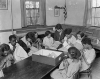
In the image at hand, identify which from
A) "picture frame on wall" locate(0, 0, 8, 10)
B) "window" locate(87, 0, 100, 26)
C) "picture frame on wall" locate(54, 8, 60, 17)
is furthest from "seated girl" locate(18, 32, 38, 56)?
"picture frame on wall" locate(54, 8, 60, 17)

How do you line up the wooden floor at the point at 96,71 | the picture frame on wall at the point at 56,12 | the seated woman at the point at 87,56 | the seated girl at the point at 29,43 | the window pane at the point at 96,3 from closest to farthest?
the seated woman at the point at 87,56, the wooden floor at the point at 96,71, the seated girl at the point at 29,43, the window pane at the point at 96,3, the picture frame on wall at the point at 56,12

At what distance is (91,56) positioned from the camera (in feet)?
9.32

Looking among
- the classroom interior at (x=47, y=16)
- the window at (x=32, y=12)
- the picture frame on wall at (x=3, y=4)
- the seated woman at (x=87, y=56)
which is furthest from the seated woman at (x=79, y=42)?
the picture frame on wall at (x=3, y=4)

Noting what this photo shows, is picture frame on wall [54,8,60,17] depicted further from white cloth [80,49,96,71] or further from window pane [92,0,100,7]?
white cloth [80,49,96,71]

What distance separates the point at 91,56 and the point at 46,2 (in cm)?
388

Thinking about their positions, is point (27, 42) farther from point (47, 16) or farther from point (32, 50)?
point (47, 16)

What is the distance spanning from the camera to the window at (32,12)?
18.5 ft

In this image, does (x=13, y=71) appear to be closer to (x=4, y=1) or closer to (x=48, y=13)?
(x=4, y=1)

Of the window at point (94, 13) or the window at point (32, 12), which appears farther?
the window at point (32, 12)

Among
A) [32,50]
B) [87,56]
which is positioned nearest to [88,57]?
[87,56]

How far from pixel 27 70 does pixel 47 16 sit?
4.20 metres

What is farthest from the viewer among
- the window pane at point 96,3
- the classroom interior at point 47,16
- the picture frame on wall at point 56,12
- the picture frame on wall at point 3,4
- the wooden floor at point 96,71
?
the picture frame on wall at point 56,12

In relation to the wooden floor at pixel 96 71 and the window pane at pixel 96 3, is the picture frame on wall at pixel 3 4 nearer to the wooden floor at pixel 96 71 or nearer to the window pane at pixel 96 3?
the window pane at pixel 96 3

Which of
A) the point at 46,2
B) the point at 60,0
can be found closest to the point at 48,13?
the point at 46,2
